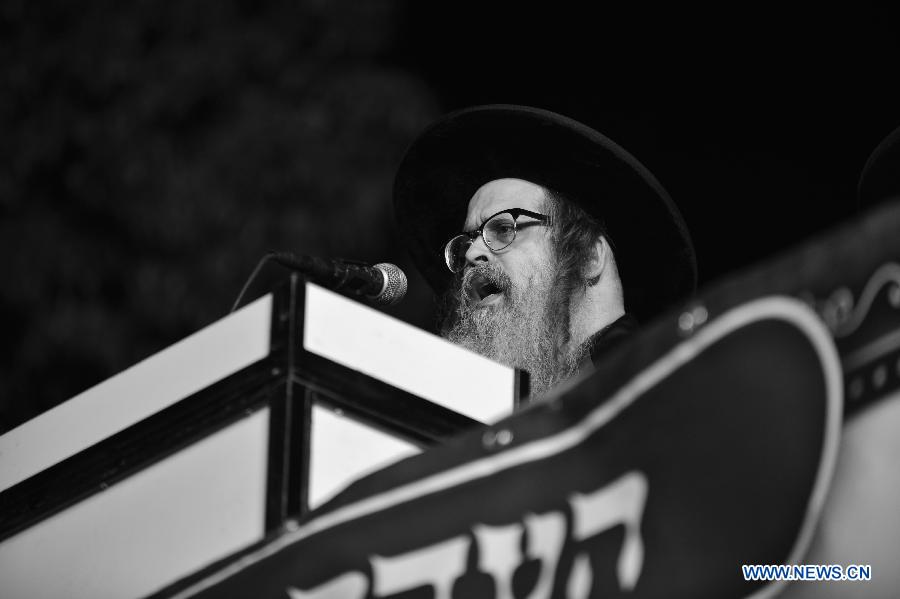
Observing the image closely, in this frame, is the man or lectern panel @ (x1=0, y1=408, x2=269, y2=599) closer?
lectern panel @ (x1=0, y1=408, x2=269, y2=599)

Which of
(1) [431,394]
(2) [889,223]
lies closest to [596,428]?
(2) [889,223]

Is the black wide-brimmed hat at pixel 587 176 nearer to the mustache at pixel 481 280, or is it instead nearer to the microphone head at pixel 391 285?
the mustache at pixel 481 280

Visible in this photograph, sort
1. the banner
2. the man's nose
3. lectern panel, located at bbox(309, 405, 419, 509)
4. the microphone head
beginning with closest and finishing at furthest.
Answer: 1. the banner
2. lectern panel, located at bbox(309, 405, 419, 509)
3. the microphone head
4. the man's nose

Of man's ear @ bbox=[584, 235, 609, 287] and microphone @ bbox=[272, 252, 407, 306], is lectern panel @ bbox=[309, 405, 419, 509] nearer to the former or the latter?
microphone @ bbox=[272, 252, 407, 306]

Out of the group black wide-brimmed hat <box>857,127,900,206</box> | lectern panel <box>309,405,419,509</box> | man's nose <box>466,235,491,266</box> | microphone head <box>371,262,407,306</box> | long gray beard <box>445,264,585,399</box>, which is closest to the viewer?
lectern panel <box>309,405,419,509</box>

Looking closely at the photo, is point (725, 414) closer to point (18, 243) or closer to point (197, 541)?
point (197, 541)

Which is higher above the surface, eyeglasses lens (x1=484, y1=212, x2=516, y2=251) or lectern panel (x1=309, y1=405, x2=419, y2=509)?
eyeglasses lens (x1=484, y1=212, x2=516, y2=251)

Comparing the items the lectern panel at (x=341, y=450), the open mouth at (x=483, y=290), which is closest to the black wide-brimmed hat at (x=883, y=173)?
the open mouth at (x=483, y=290)

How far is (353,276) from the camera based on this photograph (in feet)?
9.59

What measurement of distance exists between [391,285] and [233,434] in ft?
2.96

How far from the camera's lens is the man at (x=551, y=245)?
4.16 m

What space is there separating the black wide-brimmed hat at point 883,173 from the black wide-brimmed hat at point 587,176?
593 mm

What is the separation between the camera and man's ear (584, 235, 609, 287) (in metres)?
4.29

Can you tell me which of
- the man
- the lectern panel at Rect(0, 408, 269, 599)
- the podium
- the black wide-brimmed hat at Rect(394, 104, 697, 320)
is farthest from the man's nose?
the lectern panel at Rect(0, 408, 269, 599)
